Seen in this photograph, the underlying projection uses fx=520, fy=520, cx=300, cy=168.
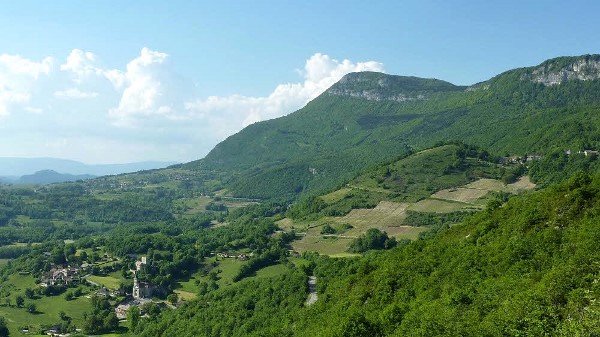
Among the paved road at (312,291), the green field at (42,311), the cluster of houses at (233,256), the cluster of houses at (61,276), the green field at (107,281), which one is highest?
the paved road at (312,291)

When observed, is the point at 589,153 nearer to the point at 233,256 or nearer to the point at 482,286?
the point at 233,256

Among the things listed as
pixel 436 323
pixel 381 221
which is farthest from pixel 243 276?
pixel 436 323

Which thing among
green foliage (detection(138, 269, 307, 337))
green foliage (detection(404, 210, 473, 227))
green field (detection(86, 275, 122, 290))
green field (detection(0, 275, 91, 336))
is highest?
green foliage (detection(404, 210, 473, 227))

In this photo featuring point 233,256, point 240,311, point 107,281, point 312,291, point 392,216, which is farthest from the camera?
point 392,216

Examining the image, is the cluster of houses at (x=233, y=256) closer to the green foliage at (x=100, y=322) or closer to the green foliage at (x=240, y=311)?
the green foliage at (x=100, y=322)

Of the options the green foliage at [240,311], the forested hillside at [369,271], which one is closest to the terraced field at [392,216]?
the forested hillside at [369,271]

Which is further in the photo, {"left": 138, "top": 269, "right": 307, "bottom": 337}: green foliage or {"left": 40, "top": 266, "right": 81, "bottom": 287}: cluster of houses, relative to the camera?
{"left": 40, "top": 266, "right": 81, "bottom": 287}: cluster of houses

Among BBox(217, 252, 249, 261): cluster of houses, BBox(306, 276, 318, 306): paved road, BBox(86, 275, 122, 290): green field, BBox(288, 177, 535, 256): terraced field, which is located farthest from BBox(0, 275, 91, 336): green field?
BBox(288, 177, 535, 256): terraced field

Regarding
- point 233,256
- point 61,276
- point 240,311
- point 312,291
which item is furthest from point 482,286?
point 61,276

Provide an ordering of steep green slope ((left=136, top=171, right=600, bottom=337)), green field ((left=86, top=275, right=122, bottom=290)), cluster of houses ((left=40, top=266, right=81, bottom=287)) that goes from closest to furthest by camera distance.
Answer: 1. steep green slope ((left=136, top=171, right=600, bottom=337))
2. green field ((left=86, top=275, right=122, bottom=290))
3. cluster of houses ((left=40, top=266, right=81, bottom=287))

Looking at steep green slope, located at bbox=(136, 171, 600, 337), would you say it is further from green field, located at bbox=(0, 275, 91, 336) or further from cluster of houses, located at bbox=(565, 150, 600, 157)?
cluster of houses, located at bbox=(565, 150, 600, 157)
